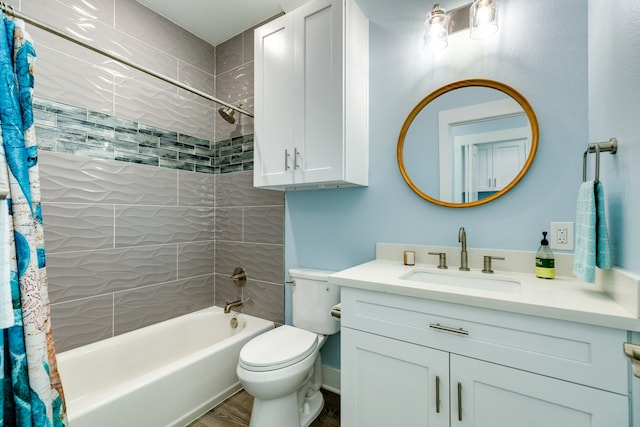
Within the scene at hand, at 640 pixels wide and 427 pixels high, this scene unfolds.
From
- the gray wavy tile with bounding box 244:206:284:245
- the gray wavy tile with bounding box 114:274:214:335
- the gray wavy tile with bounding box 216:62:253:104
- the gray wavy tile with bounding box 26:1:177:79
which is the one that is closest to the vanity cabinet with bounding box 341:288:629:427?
the gray wavy tile with bounding box 244:206:284:245

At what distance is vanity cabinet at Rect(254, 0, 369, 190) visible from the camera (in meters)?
1.50

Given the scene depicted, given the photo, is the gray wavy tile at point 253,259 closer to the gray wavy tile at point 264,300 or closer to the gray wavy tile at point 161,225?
the gray wavy tile at point 264,300

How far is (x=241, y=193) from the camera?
227 cm

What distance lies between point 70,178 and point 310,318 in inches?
64.2

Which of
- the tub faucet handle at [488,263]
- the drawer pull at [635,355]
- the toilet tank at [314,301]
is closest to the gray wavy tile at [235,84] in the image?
the toilet tank at [314,301]

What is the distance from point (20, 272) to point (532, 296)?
5.60 ft

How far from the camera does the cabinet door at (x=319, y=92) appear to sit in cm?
149

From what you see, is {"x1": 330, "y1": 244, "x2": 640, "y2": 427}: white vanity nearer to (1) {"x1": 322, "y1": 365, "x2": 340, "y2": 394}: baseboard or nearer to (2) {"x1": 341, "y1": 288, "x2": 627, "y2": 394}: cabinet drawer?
(2) {"x1": 341, "y1": 288, "x2": 627, "y2": 394}: cabinet drawer

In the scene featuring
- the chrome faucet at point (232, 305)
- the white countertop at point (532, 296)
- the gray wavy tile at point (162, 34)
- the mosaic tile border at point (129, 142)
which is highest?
the gray wavy tile at point (162, 34)

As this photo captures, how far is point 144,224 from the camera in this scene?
6.45ft

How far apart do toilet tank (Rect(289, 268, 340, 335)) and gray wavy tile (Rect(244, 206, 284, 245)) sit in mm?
385

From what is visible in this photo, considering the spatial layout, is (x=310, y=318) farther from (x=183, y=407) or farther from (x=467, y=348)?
(x=467, y=348)

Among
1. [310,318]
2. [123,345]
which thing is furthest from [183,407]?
[310,318]

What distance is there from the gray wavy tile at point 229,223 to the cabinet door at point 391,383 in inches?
53.7
